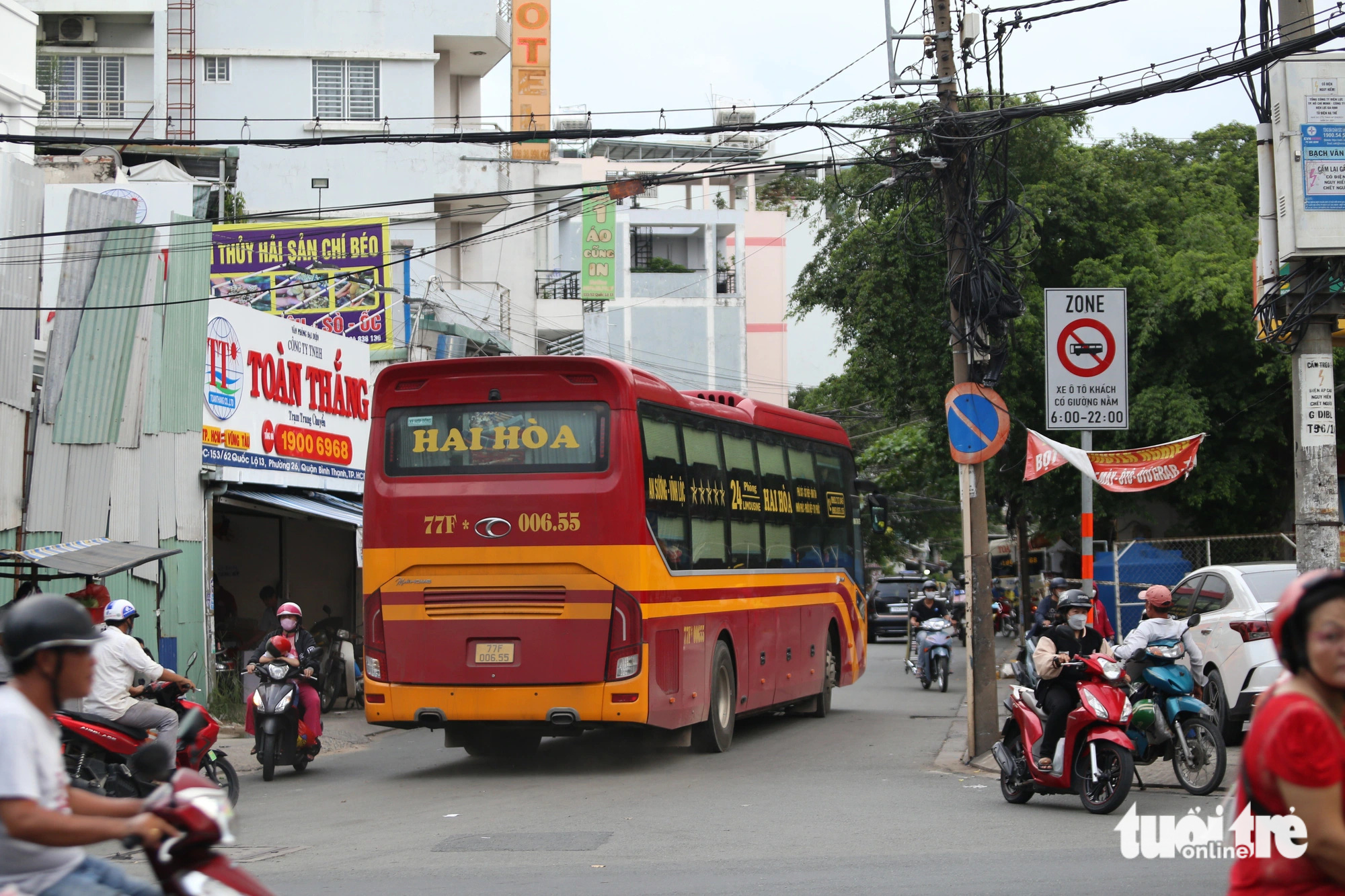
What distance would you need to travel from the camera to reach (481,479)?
12.8 metres

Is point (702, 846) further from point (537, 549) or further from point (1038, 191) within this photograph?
point (1038, 191)

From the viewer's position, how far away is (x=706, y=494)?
14328mm

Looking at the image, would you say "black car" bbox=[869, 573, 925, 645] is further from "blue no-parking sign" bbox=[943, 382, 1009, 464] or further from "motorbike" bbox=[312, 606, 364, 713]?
"blue no-parking sign" bbox=[943, 382, 1009, 464]

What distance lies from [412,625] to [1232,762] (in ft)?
24.7

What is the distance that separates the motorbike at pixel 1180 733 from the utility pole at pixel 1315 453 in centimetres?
157

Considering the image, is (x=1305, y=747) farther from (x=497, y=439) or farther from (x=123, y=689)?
(x=497, y=439)

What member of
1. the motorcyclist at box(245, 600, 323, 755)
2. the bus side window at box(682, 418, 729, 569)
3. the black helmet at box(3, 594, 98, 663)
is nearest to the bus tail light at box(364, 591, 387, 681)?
the motorcyclist at box(245, 600, 323, 755)

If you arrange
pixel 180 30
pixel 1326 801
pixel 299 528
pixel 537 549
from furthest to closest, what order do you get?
1. pixel 180 30
2. pixel 299 528
3. pixel 537 549
4. pixel 1326 801

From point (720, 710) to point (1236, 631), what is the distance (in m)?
5.15

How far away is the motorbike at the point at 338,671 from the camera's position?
1975 cm

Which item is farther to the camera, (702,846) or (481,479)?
(481,479)

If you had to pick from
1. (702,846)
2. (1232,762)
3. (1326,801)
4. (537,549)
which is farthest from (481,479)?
(1326,801)

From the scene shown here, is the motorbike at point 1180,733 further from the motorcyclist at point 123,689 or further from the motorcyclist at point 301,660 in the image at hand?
the motorcyclist at point 301,660

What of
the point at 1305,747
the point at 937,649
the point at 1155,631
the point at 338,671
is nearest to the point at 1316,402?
the point at 1155,631
